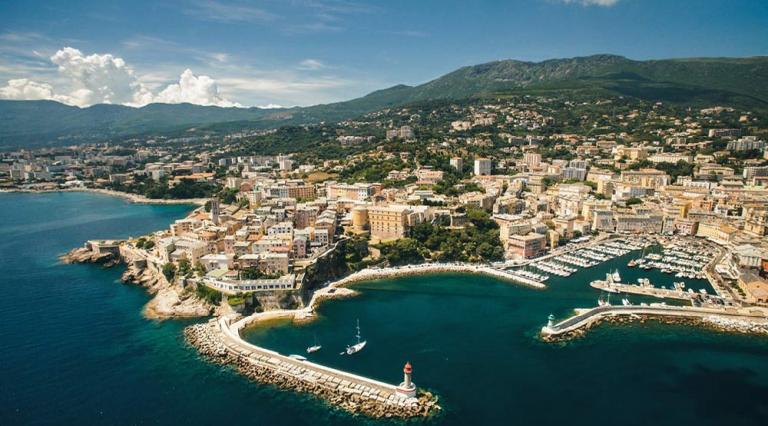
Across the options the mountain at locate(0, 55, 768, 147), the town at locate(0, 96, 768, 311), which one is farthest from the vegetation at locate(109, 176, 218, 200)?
the mountain at locate(0, 55, 768, 147)

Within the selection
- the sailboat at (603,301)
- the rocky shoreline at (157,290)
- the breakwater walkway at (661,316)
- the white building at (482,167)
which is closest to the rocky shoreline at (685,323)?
the breakwater walkway at (661,316)

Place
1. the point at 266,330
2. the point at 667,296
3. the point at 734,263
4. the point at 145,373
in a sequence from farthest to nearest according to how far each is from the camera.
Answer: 1. the point at 734,263
2. the point at 667,296
3. the point at 266,330
4. the point at 145,373

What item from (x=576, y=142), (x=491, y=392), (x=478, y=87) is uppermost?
(x=478, y=87)

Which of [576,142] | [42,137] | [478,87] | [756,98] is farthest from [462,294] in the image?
[42,137]

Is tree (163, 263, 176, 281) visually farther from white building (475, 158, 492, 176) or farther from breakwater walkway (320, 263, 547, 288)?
white building (475, 158, 492, 176)

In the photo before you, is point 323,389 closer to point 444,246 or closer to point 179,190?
point 444,246

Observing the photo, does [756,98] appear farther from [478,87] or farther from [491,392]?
[491,392]

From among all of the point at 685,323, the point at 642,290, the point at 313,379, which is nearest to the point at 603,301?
the point at 642,290
